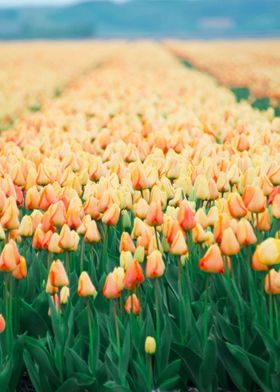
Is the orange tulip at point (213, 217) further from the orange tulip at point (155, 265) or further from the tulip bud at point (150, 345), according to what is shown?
the tulip bud at point (150, 345)

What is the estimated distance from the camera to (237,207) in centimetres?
258

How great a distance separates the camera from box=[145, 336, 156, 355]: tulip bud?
2.24 metres

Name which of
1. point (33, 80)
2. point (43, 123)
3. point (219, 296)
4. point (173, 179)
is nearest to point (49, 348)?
point (219, 296)

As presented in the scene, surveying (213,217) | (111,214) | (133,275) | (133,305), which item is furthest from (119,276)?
(213,217)

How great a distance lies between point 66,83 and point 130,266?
597 inches

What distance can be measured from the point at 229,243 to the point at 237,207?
0.27 m

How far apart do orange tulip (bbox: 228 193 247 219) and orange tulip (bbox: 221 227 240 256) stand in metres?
0.24

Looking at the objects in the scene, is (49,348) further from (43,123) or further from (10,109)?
(10,109)

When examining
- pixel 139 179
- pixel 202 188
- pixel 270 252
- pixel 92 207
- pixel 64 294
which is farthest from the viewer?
pixel 139 179

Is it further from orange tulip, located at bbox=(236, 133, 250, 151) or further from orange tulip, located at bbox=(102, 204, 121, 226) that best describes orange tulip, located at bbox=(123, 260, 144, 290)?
orange tulip, located at bbox=(236, 133, 250, 151)

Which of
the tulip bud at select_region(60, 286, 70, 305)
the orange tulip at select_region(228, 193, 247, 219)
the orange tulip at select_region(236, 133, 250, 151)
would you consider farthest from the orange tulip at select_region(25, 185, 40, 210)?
the orange tulip at select_region(236, 133, 250, 151)

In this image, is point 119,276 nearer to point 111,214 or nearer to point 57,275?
point 57,275

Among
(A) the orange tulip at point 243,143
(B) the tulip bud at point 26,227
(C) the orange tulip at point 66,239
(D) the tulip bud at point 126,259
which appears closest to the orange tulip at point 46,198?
(B) the tulip bud at point 26,227

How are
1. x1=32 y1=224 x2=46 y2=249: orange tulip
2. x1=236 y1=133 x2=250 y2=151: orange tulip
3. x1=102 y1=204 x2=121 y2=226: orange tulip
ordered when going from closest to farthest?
x1=32 y1=224 x2=46 y2=249: orange tulip → x1=102 y1=204 x2=121 y2=226: orange tulip → x1=236 y1=133 x2=250 y2=151: orange tulip
